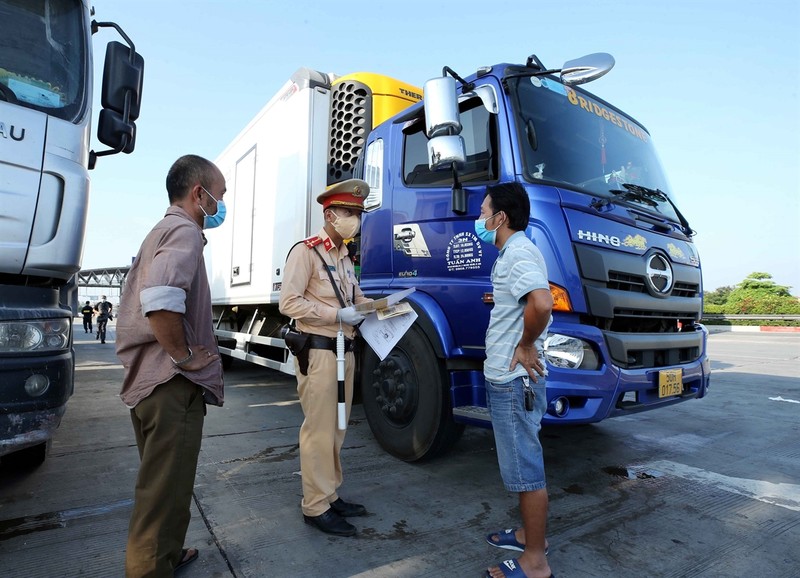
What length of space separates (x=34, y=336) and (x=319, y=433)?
4.78ft

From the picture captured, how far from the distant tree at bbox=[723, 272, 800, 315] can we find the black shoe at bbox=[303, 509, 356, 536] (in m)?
28.0

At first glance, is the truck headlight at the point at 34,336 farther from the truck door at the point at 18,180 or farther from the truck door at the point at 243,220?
the truck door at the point at 243,220

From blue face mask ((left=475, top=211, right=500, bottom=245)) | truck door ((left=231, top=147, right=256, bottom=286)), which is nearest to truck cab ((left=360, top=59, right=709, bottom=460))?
blue face mask ((left=475, top=211, right=500, bottom=245))

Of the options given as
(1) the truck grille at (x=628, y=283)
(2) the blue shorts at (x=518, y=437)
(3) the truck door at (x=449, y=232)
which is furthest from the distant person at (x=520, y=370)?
(1) the truck grille at (x=628, y=283)

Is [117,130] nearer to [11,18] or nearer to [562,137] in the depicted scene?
[11,18]

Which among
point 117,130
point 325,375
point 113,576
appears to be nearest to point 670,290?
point 325,375

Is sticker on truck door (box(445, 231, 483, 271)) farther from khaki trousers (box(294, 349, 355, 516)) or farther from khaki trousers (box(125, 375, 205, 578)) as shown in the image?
khaki trousers (box(125, 375, 205, 578))

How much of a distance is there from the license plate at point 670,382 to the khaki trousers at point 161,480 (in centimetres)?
268

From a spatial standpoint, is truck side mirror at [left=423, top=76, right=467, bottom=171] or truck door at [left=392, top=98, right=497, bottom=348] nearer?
truck side mirror at [left=423, top=76, right=467, bottom=171]

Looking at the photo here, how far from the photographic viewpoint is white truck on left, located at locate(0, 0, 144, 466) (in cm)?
226

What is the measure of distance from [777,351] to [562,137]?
12413 millimetres

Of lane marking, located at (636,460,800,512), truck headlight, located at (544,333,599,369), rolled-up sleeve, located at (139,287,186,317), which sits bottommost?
lane marking, located at (636,460,800,512)

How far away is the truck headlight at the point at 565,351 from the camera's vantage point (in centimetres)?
270

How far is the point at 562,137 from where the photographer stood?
328 cm
